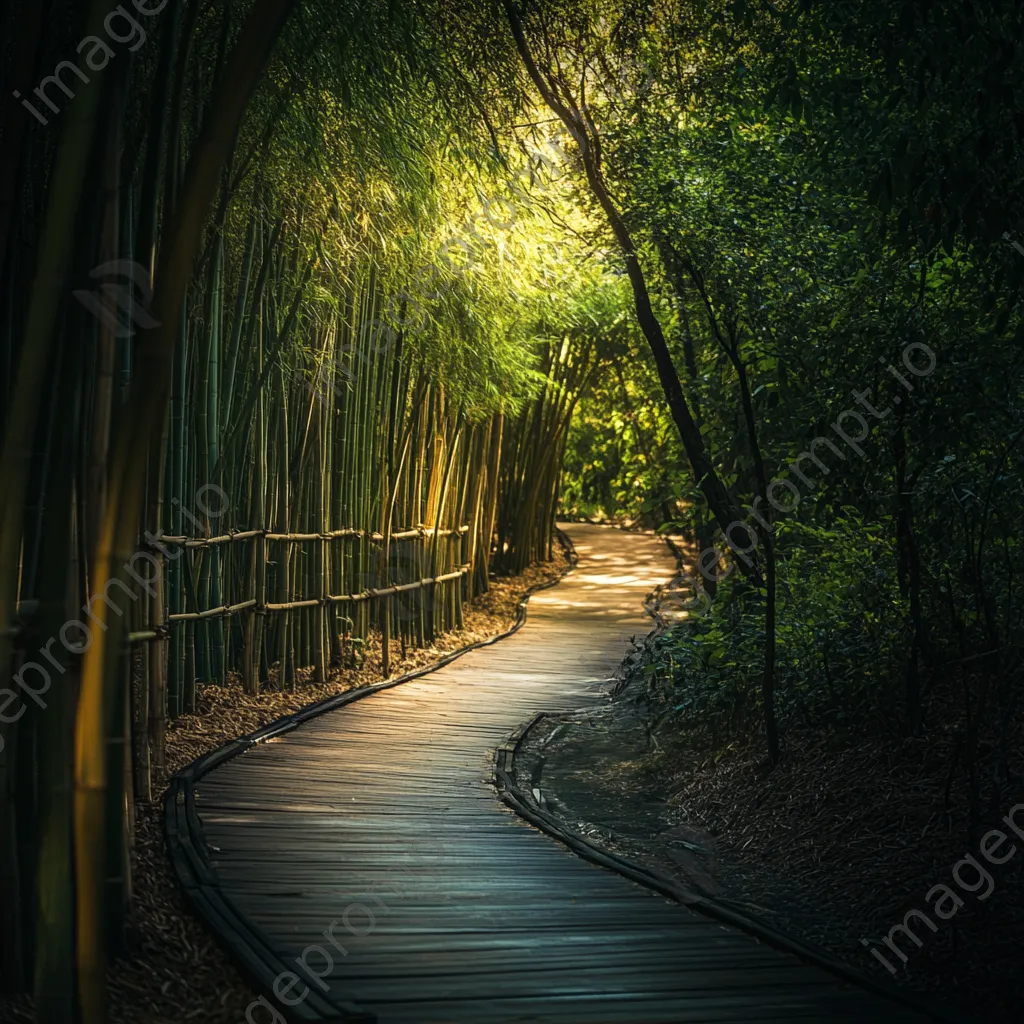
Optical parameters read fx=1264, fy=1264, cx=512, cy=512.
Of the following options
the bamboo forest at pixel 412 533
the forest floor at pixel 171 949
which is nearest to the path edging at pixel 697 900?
the bamboo forest at pixel 412 533

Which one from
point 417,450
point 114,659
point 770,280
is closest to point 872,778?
point 770,280

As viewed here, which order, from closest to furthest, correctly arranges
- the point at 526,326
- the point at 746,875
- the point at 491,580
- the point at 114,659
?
1. the point at 114,659
2. the point at 746,875
3. the point at 526,326
4. the point at 491,580

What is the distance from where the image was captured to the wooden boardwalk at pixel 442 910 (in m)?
2.51

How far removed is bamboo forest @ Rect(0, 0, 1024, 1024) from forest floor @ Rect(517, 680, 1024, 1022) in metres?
0.02

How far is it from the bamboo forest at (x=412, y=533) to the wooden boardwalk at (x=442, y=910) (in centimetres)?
2

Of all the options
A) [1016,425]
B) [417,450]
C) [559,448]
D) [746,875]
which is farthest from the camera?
[559,448]

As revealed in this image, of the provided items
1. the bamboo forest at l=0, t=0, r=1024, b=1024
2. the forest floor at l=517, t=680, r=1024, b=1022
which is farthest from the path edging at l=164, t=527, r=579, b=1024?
the forest floor at l=517, t=680, r=1024, b=1022

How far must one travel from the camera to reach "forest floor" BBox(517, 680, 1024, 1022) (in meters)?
2.86

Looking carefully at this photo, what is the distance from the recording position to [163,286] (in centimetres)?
213

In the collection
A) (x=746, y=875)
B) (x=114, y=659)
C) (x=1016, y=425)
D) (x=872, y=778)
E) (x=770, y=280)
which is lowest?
(x=746, y=875)

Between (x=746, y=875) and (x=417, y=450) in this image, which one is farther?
(x=417, y=450)

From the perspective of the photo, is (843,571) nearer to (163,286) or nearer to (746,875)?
(746,875)

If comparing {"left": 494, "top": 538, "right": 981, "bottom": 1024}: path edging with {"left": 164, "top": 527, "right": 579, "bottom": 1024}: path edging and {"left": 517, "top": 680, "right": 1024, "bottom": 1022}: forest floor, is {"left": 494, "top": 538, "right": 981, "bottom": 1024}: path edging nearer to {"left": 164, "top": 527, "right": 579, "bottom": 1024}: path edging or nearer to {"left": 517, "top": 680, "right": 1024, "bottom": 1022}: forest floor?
{"left": 517, "top": 680, "right": 1024, "bottom": 1022}: forest floor

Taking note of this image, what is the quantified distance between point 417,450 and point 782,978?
552 centimetres
